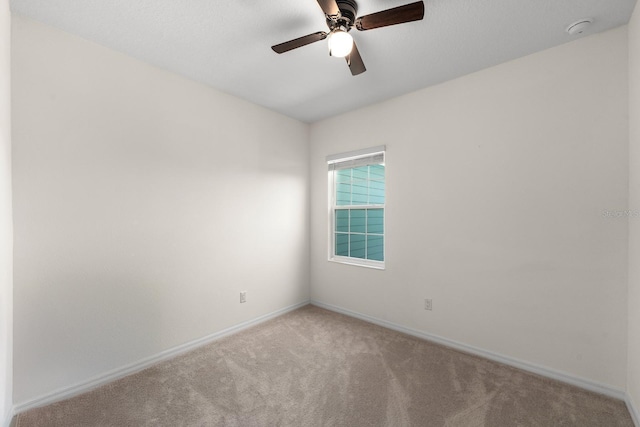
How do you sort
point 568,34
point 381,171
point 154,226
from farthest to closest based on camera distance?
point 381,171, point 154,226, point 568,34

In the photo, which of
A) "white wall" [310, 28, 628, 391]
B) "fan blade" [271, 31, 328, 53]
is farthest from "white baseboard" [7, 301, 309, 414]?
"fan blade" [271, 31, 328, 53]

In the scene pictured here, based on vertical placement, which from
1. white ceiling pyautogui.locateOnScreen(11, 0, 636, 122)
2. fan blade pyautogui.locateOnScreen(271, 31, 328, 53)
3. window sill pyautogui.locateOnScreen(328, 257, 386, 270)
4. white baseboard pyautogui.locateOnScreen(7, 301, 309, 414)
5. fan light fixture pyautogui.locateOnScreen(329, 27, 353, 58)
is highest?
white ceiling pyautogui.locateOnScreen(11, 0, 636, 122)

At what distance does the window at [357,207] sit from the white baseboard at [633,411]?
6.58 feet

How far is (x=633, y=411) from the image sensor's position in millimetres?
1699

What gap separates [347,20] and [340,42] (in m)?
0.16

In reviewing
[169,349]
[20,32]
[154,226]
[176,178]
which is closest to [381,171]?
[176,178]

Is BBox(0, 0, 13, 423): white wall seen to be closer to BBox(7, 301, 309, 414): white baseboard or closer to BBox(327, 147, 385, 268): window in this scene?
BBox(7, 301, 309, 414): white baseboard

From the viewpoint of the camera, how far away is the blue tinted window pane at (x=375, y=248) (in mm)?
3277

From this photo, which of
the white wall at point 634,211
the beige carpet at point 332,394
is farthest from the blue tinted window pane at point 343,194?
the white wall at point 634,211

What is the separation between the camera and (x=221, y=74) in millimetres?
2516

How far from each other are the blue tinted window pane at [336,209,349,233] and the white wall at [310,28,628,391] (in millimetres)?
717

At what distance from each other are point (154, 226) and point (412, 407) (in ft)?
8.02

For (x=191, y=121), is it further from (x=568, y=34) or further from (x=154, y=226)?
(x=568, y=34)

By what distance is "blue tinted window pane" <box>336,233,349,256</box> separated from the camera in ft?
11.9
